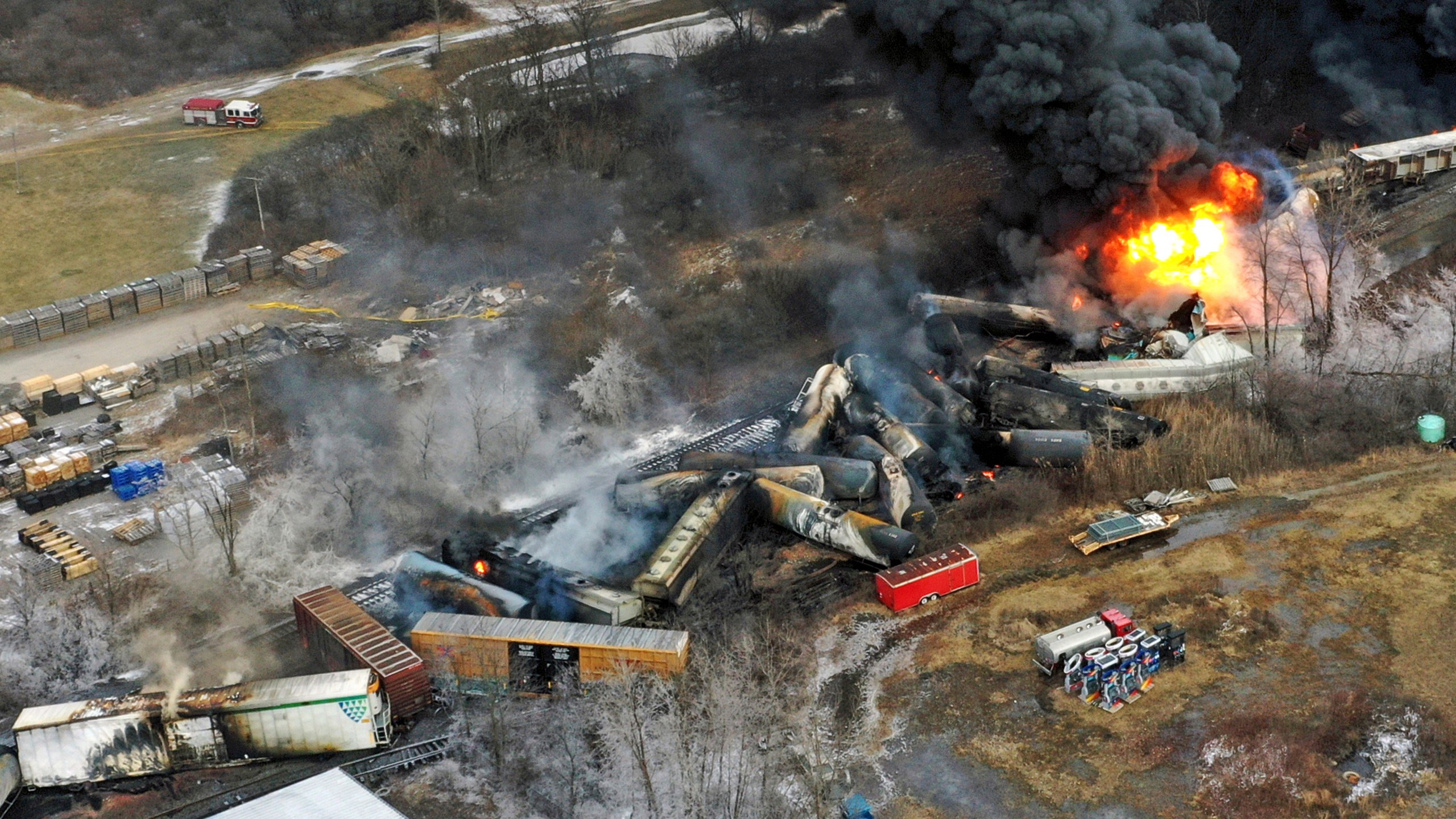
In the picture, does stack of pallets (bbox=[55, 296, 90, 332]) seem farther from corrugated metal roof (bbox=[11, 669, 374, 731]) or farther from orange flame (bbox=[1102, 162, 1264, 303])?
orange flame (bbox=[1102, 162, 1264, 303])

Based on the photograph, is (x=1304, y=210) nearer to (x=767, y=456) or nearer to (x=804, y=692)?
(x=767, y=456)

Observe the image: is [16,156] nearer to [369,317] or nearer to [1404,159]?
[369,317]

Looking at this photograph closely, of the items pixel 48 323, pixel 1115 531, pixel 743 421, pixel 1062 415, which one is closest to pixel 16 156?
pixel 48 323

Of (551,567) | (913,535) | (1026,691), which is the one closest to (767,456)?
(913,535)

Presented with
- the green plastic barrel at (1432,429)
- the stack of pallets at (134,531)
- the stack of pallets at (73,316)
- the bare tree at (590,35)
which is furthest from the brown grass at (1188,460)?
the stack of pallets at (73,316)

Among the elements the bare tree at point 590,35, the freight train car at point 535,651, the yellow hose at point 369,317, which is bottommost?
the freight train car at point 535,651

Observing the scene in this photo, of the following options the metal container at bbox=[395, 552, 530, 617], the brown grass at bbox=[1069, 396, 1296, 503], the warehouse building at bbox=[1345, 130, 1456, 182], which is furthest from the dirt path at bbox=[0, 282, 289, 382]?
the warehouse building at bbox=[1345, 130, 1456, 182]

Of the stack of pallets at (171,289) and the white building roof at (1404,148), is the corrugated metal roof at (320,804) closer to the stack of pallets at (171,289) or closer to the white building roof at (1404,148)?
the stack of pallets at (171,289)

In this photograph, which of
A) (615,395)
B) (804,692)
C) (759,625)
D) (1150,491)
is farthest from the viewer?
(615,395)
